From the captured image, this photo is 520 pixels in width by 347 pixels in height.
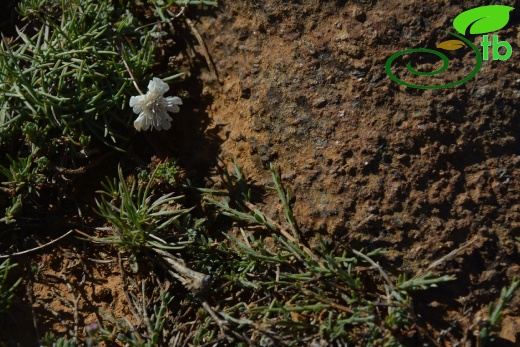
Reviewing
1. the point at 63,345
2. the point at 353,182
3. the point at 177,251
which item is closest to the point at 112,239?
the point at 177,251

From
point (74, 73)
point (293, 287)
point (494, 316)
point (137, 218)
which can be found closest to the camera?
point (494, 316)

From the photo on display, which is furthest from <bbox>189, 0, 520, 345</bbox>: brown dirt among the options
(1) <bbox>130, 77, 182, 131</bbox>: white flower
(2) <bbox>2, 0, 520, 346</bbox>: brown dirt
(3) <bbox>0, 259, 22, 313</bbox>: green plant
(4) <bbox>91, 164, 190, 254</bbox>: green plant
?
(3) <bbox>0, 259, 22, 313</bbox>: green plant

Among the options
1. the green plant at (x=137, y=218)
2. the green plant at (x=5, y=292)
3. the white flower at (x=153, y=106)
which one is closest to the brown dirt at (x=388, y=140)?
the white flower at (x=153, y=106)

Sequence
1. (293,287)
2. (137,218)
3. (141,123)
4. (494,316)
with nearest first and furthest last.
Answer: (494,316) → (293,287) → (137,218) → (141,123)

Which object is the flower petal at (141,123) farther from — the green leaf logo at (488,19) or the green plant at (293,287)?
the green leaf logo at (488,19)

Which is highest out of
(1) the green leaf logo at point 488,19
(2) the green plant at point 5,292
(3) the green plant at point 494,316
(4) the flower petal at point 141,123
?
(1) the green leaf logo at point 488,19

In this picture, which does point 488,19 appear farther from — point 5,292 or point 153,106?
point 5,292

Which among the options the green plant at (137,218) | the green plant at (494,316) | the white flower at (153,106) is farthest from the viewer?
the white flower at (153,106)

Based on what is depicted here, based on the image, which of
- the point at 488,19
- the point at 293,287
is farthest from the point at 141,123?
the point at 488,19
